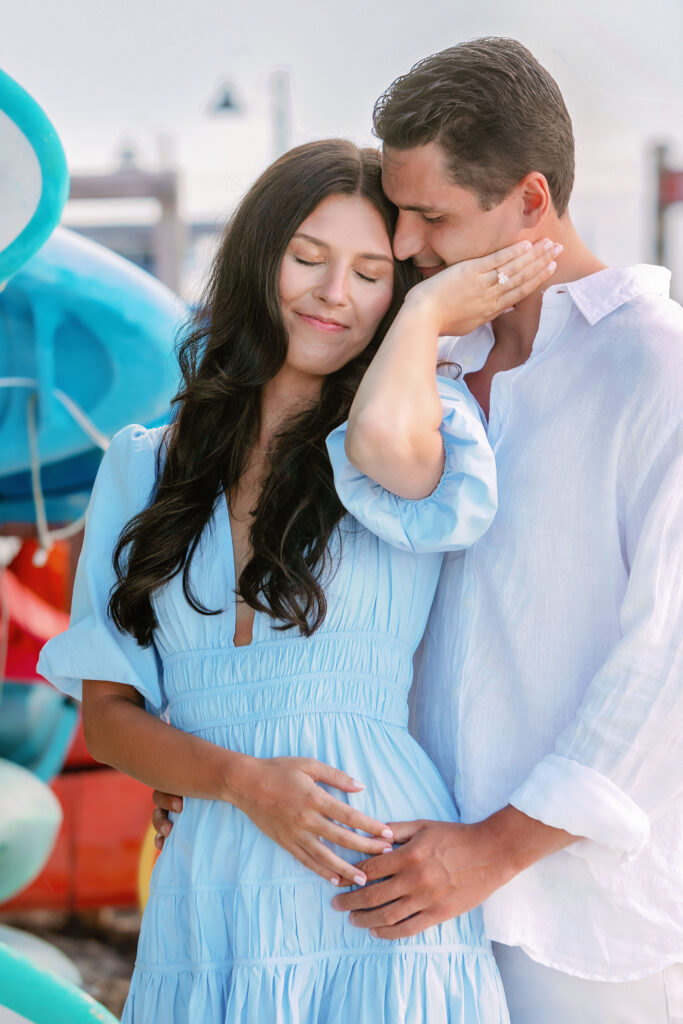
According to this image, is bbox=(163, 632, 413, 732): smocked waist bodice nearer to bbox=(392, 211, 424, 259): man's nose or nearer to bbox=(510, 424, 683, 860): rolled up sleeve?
bbox=(510, 424, 683, 860): rolled up sleeve

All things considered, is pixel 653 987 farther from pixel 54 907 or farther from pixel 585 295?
pixel 54 907

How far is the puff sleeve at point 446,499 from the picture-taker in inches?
59.1

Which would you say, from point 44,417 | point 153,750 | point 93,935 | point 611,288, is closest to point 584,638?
Result: point 611,288

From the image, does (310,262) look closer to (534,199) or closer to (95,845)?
(534,199)

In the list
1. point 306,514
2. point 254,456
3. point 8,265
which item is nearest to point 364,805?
point 306,514

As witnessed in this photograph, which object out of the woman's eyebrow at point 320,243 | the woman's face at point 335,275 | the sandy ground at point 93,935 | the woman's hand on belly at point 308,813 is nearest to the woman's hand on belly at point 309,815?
the woman's hand on belly at point 308,813

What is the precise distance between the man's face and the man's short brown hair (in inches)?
0.6

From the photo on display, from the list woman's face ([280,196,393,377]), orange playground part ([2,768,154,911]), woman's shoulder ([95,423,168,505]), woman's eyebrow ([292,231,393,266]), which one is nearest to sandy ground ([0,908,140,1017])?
orange playground part ([2,768,154,911])

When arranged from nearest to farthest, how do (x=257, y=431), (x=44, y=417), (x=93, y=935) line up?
(x=257, y=431)
(x=44, y=417)
(x=93, y=935)

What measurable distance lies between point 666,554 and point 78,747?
3.38 m

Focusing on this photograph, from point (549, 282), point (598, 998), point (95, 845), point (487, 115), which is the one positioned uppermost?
point (487, 115)

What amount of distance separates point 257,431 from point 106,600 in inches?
14.8

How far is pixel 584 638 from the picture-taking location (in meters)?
1.52

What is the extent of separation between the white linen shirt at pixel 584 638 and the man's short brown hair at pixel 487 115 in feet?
0.66
